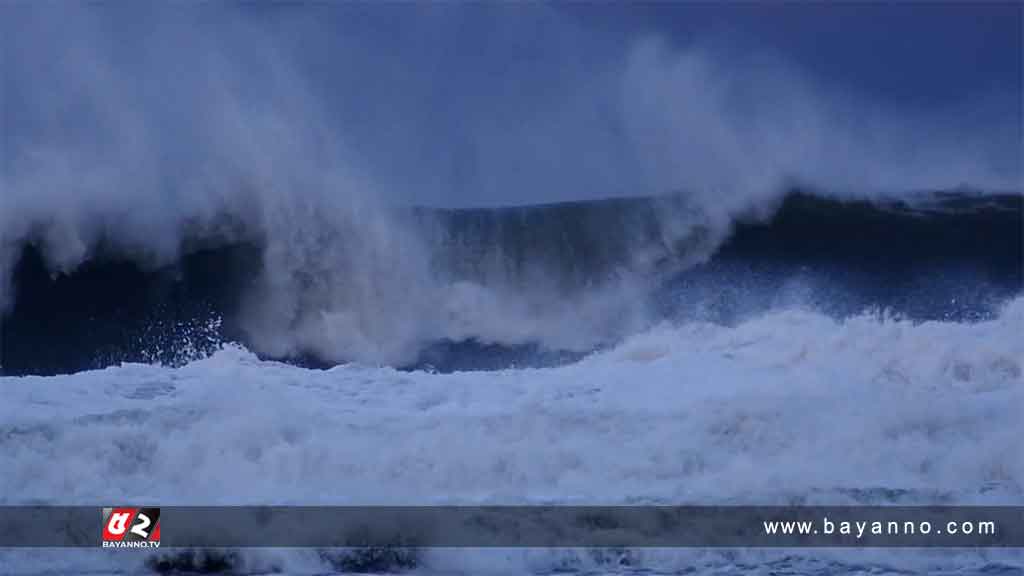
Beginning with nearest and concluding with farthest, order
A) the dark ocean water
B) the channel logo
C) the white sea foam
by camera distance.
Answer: the channel logo, the white sea foam, the dark ocean water

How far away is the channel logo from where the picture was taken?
232 inches

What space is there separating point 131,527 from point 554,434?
204cm

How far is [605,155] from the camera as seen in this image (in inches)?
288

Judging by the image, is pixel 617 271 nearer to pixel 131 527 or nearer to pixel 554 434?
pixel 554 434

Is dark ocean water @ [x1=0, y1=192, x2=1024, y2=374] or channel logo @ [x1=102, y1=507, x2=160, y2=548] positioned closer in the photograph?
channel logo @ [x1=102, y1=507, x2=160, y2=548]

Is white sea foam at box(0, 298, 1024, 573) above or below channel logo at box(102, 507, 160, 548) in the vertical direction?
above

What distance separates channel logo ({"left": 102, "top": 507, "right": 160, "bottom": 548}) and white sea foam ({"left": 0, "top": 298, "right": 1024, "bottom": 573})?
14 cm

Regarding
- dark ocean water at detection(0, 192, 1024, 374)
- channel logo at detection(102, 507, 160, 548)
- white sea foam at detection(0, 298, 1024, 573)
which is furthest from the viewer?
dark ocean water at detection(0, 192, 1024, 374)

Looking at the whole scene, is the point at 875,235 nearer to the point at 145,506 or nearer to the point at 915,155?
the point at 915,155

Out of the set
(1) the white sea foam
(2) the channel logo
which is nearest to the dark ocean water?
(1) the white sea foam

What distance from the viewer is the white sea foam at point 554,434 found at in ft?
20.3

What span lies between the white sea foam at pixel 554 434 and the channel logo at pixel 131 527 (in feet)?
0.47

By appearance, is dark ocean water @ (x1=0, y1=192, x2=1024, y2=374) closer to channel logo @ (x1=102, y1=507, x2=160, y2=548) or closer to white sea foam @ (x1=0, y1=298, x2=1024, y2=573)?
white sea foam @ (x1=0, y1=298, x2=1024, y2=573)

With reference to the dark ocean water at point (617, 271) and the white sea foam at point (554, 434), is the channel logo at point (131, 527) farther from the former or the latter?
the dark ocean water at point (617, 271)
